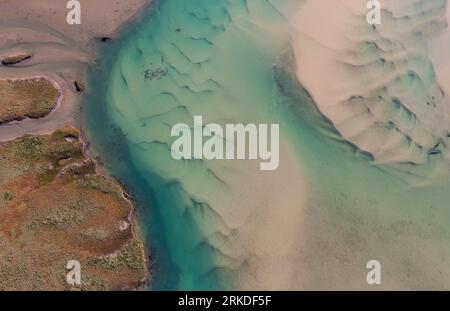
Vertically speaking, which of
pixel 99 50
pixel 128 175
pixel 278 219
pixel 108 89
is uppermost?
pixel 99 50

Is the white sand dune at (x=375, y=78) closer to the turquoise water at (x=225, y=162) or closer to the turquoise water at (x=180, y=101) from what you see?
the turquoise water at (x=225, y=162)

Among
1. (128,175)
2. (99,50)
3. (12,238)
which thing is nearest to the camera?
(12,238)

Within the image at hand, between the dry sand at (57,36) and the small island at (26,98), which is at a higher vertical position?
the dry sand at (57,36)

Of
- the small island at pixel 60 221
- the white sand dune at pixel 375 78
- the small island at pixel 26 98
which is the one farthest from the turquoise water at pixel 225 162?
the small island at pixel 26 98

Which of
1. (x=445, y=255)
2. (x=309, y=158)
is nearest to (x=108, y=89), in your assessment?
(x=309, y=158)

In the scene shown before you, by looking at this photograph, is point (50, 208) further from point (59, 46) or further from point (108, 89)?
point (59, 46)

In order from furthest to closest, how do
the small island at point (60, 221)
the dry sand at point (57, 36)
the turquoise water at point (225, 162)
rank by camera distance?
the dry sand at point (57, 36)
the turquoise water at point (225, 162)
the small island at point (60, 221)
